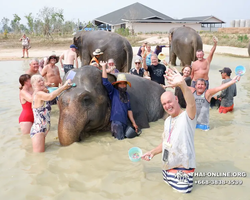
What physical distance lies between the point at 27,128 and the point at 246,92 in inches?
249

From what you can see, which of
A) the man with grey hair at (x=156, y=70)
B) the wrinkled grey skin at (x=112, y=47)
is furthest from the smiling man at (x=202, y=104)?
the wrinkled grey skin at (x=112, y=47)

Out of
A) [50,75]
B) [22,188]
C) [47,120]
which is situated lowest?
[22,188]

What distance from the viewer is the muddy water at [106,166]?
326 centimetres

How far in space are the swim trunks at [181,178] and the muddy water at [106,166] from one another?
0.26ft

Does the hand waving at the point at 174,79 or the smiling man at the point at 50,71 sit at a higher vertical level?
the hand waving at the point at 174,79

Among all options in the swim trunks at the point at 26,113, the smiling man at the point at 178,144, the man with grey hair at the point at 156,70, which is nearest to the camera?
the smiling man at the point at 178,144

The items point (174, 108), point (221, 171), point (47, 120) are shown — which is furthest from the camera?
point (47, 120)

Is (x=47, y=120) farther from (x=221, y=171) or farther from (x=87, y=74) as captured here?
(x=221, y=171)

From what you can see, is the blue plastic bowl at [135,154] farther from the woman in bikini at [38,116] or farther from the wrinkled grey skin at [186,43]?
the wrinkled grey skin at [186,43]

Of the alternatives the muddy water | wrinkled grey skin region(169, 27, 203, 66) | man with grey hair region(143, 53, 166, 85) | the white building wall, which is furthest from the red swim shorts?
the white building wall

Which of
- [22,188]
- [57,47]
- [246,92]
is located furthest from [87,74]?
[57,47]

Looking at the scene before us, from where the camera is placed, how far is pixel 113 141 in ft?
15.5

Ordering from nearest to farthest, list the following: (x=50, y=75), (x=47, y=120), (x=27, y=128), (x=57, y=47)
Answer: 1. (x=47, y=120)
2. (x=27, y=128)
3. (x=50, y=75)
4. (x=57, y=47)

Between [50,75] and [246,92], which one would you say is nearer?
[50,75]
